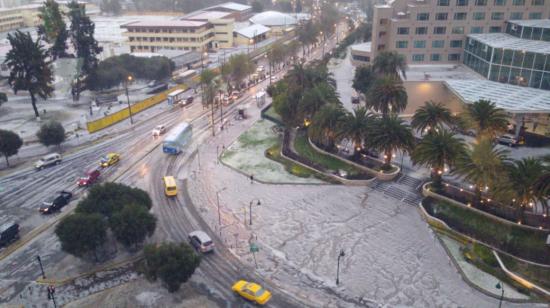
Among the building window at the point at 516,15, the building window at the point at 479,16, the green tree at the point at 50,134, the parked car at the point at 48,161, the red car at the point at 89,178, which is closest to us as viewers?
the red car at the point at 89,178

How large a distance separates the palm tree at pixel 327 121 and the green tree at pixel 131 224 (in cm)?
3092

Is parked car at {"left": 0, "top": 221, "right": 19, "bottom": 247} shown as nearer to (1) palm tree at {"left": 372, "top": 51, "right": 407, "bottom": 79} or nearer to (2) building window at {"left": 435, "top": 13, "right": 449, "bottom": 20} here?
(1) palm tree at {"left": 372, "top": 51, "right": 407, "bottom": 79}

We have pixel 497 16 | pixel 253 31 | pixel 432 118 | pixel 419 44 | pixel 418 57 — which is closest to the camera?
pixel 432 118

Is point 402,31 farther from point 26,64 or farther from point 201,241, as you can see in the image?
point 26,64

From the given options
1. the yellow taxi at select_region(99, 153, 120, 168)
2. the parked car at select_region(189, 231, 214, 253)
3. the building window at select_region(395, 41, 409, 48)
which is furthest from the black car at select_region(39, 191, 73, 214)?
the building window at select_region(395, 41, 409, 48)

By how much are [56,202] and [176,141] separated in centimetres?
2219

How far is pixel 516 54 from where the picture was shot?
79.1 m

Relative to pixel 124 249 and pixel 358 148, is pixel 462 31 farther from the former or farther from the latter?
pixel 124 249

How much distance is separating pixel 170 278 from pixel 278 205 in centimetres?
2115

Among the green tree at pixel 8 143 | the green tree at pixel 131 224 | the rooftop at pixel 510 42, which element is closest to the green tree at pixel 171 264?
the green tree at pixel 131 224

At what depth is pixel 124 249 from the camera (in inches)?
1906

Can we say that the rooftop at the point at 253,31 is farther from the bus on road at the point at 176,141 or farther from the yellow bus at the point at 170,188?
the yellow bus at the point at 170,188

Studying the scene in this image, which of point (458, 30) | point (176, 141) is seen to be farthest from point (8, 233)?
point (458, 30)

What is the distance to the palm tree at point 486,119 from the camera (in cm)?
5897
